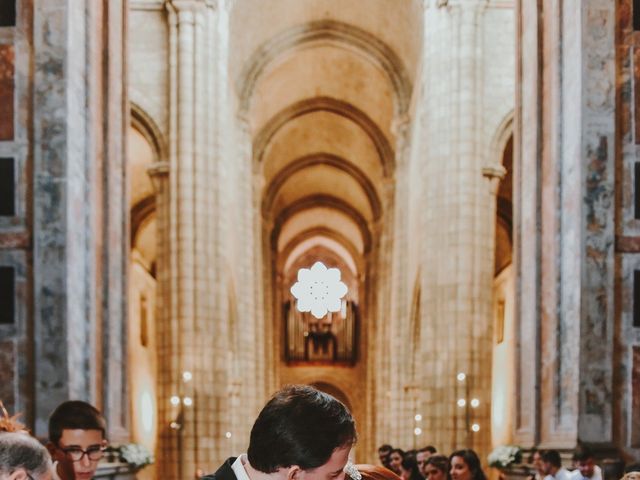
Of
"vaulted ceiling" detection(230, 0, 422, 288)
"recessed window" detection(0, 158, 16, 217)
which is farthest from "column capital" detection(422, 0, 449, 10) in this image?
"recessed window" detection(0, 158, 16, 217)

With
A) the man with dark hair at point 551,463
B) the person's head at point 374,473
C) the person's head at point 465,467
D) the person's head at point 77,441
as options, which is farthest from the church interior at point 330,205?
the person's head at point 374,473

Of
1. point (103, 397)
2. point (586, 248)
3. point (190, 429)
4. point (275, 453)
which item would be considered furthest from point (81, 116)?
point (190, 429)

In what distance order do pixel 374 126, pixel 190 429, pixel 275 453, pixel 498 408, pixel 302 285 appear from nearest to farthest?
pixel 275 453 → pixel 190 429 → pixel 498 408 → pixel 302 285 → pixel 374 126

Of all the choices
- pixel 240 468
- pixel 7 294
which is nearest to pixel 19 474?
pixel 240 468

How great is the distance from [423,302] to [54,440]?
59.8ft

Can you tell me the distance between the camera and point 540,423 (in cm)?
1180

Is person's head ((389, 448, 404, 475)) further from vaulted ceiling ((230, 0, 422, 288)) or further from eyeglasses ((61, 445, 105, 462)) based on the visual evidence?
vaulted ceiling ((230, 0, 422, 288))

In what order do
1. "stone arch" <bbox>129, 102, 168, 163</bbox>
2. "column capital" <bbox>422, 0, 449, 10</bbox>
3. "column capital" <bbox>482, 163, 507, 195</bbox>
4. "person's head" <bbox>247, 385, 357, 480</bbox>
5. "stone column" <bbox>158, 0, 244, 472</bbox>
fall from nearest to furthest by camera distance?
"person's head" <bbox>247, 385, 357, 480</bbox>
"stone column" <bbox>158, 0, 244, 472</bbox>
"column capital" <bbox>482, 163, 507, 195</bbox>
"column capital" <bbox>422, 0, 449, 10</bbox>
"stone arch" <bbox>129, 102, 168, 163</bbox>

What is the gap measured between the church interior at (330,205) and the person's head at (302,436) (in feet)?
25.8

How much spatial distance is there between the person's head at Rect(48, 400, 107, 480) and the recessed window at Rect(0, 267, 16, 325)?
566 centimetres

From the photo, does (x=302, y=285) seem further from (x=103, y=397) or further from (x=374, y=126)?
(x=103, y=397)

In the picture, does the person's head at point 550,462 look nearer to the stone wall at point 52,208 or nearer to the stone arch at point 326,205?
the stone wall at point 52,208

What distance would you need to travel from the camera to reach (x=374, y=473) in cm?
297

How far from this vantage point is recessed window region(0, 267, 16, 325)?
1032 centimetres
